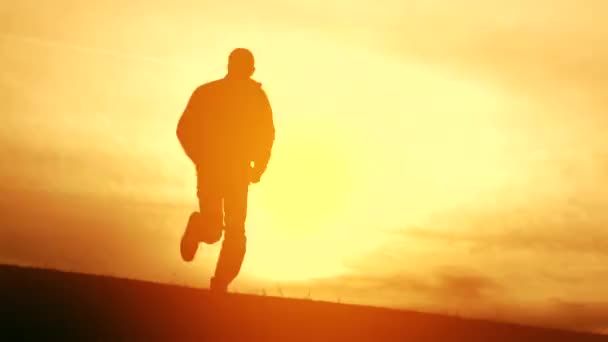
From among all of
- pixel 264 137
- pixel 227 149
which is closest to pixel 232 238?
pixel 227 149

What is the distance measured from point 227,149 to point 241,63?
962 mm

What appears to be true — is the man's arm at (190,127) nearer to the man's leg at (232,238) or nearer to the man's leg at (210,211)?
the man's leg at (210,211)

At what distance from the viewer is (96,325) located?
6949 mm

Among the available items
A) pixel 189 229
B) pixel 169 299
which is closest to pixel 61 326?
pixel 169 299

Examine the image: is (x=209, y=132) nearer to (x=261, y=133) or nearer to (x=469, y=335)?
(x=261, y=133)

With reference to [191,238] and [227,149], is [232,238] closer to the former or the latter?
[191,238]

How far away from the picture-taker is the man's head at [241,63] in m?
10.5

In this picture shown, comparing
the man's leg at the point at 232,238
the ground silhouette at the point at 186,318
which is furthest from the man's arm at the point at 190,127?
the ground silhouette at the point at 186,318

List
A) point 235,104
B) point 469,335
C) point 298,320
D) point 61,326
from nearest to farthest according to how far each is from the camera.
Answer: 1. point 61,326
2. point 298,320
3. point 469,335
4. point 235,104

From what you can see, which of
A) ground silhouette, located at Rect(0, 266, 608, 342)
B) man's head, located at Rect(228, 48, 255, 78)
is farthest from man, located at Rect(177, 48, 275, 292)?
ground silhouette, located at Rect(0, 266, 608, 342)

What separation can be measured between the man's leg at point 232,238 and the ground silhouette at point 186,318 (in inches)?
65.5

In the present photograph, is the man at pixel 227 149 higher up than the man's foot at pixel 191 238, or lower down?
higher up

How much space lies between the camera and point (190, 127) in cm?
1067

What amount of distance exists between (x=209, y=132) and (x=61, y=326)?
4181 mm
